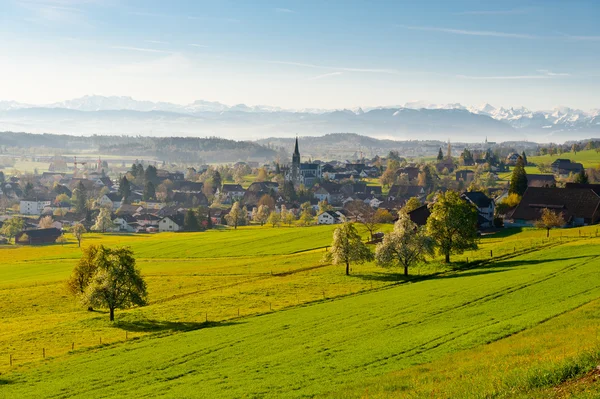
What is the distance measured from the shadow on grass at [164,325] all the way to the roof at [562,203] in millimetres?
A: 62894

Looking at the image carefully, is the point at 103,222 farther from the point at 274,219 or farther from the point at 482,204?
the point at 482,204

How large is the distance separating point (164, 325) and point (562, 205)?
68287 millimetres

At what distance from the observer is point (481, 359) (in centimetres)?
2691

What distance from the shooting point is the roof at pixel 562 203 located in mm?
89750

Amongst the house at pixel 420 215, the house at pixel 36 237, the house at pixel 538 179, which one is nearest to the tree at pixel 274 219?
the house at pixel 36 237

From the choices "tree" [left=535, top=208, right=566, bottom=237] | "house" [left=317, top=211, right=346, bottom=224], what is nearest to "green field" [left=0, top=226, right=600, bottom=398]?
"tree" [left=535, top=208, right=566, bottom=237]

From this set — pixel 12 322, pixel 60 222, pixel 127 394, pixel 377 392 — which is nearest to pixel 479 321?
pixel 377 392

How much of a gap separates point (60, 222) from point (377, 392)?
513 ft

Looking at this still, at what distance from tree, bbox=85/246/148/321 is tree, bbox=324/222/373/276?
21679 millimetres

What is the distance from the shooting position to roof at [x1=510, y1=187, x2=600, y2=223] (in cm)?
8975

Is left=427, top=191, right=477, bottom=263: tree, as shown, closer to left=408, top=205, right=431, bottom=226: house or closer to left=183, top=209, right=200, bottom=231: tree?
left=408, top=205, right=431, bottom=226: house

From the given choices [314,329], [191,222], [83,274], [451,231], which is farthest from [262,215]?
[314,329]

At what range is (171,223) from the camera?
500 ft

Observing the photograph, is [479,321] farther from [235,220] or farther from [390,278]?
[235,220]
